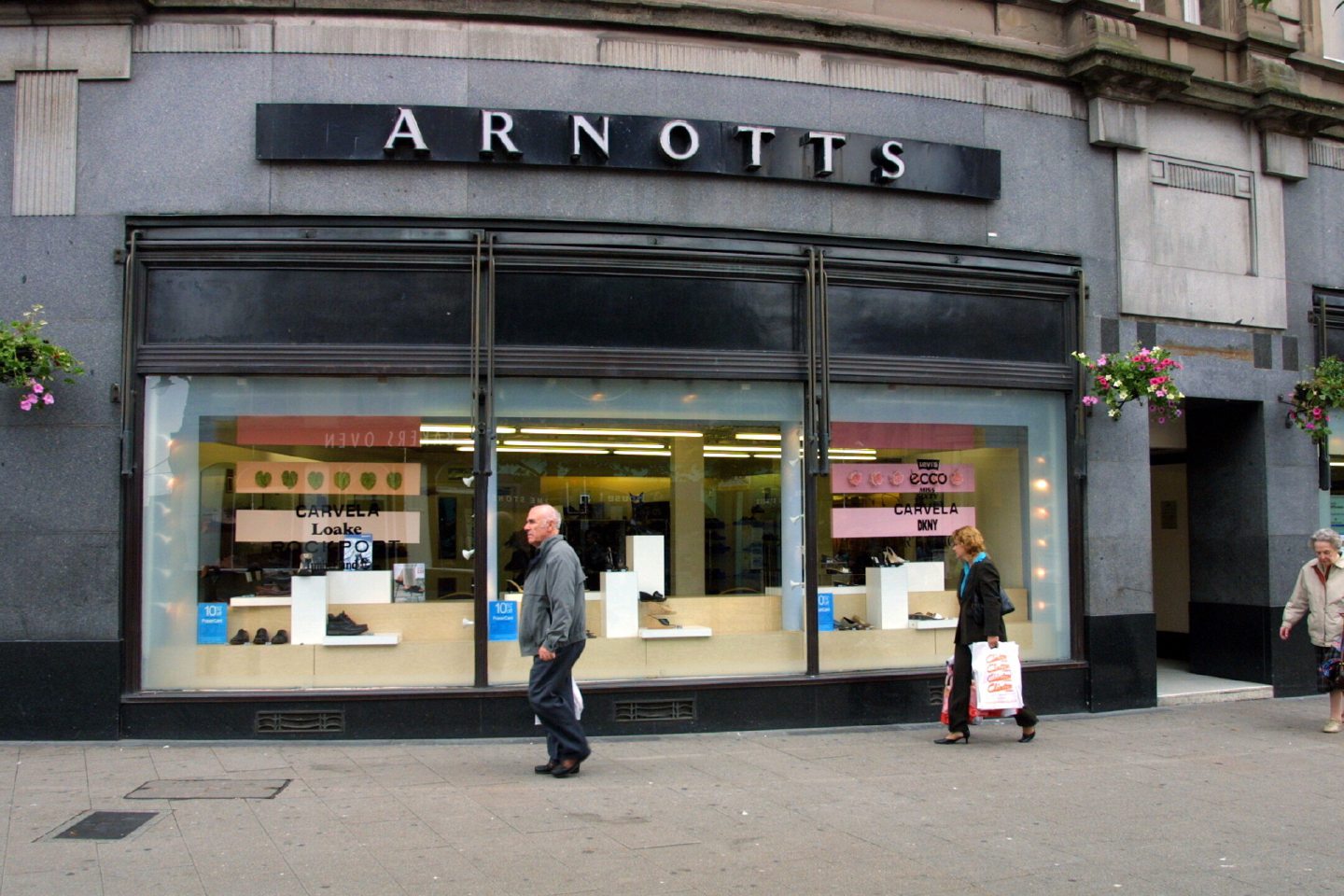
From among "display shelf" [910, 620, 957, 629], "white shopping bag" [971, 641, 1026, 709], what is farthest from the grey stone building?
"white shopping bag" [971, 641, 1026, 709]

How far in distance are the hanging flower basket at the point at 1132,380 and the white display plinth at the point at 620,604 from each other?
458cm

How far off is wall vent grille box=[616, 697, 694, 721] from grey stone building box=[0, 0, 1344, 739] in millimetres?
35

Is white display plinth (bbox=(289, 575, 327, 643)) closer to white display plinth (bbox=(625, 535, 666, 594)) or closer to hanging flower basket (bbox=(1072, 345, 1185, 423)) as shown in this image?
white display plinth (bbox=(625, 535, 666, 594))

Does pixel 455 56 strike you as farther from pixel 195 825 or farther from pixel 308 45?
pixel 195 825

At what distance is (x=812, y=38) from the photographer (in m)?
9.98

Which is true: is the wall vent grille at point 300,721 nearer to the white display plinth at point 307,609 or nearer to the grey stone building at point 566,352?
the grey stone building at point 566,352

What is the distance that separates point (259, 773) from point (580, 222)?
4895 millimetres

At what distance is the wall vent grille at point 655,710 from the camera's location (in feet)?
30.6

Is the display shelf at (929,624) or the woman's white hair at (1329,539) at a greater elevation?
the woman's white hair at (1329,539)

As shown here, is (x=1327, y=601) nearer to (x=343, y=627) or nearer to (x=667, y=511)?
(x=667, y=511)

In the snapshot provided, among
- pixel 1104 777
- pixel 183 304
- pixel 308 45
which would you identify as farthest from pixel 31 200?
pixel 1104 777

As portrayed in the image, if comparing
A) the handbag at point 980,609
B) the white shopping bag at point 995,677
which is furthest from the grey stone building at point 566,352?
the handbag at point 980,609

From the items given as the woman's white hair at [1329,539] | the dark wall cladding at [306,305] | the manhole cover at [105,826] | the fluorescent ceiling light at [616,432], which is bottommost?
the manhole cover at [105,826]

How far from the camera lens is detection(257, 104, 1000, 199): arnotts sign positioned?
359 inches
